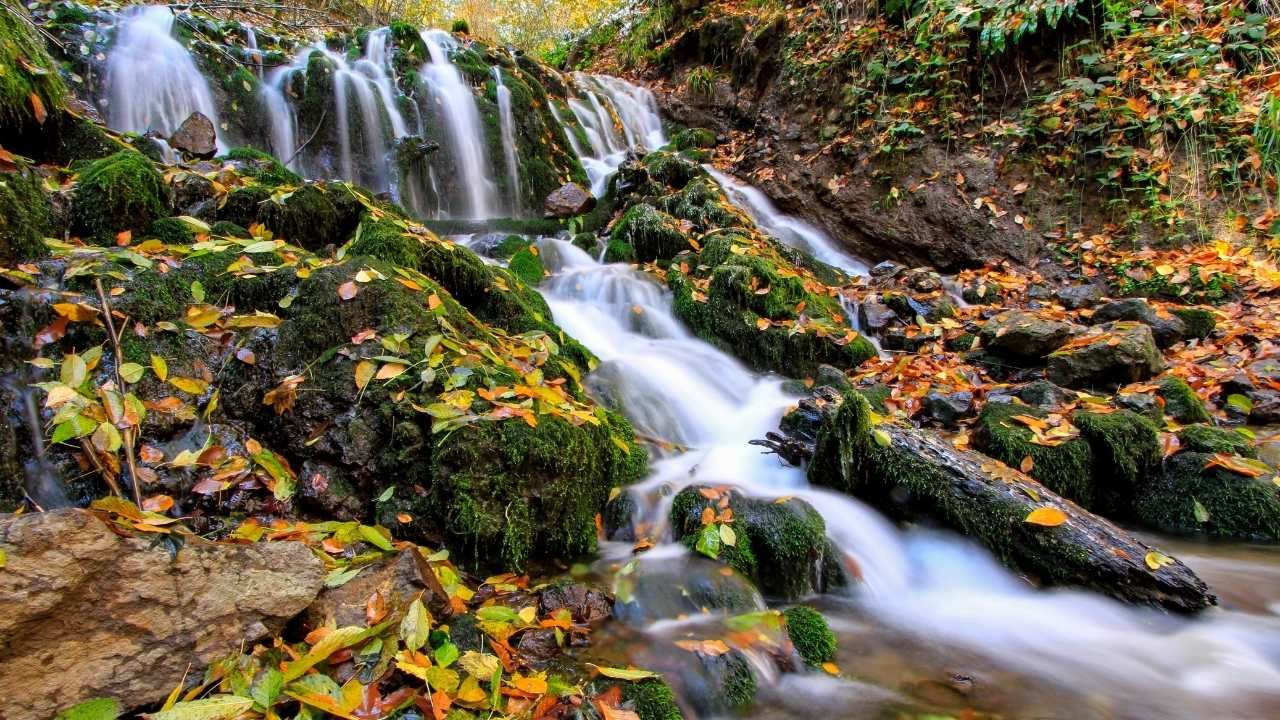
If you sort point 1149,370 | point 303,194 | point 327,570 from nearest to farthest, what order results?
point 327,570 < point 303,194 < point 1149,370

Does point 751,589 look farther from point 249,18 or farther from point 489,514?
point 249,18

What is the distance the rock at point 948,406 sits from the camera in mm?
4586

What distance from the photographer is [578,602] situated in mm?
2506

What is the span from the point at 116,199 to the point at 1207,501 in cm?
694

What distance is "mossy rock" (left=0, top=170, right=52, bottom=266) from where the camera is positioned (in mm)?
2674

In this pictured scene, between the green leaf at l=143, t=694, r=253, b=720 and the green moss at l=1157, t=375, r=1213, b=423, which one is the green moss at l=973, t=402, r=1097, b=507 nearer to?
the green moss at l=1157, t=375, r=1213, b=423

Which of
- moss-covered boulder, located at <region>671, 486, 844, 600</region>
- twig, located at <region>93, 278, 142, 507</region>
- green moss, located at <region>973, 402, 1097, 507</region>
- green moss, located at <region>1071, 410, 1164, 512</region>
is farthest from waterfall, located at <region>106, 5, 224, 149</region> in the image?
green moss, located at <region>1071, 410, 1164, 512</region>

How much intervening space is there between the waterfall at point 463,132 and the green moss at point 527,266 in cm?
244

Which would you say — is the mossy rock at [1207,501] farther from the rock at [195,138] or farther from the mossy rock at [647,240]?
the rock at [195,138]

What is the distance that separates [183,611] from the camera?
5.18ft

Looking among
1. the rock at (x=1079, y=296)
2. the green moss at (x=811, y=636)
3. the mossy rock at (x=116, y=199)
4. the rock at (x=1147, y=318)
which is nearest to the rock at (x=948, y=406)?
the rock at (x=1147, y=318)

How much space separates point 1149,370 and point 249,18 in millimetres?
16771

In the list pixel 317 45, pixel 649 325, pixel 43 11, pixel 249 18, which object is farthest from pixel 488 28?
pixel 649 325

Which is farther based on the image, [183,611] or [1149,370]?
[1149,370]
